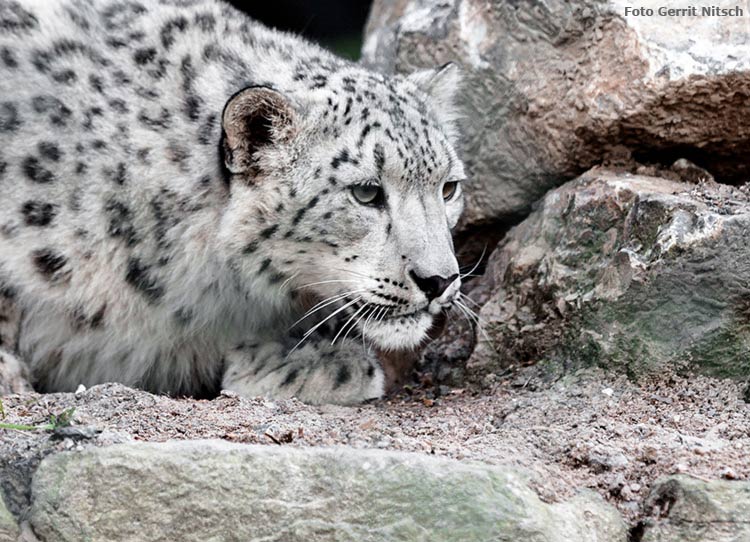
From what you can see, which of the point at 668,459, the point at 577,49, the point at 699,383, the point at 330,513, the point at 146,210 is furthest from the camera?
the point at 577,49

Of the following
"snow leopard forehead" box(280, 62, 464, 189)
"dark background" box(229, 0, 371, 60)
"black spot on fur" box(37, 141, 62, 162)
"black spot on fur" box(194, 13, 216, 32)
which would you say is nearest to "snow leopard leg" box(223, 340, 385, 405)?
"snow leopard forehead" box(280, 62, 464, 189)

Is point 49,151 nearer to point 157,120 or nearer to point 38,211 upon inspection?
point 38,211

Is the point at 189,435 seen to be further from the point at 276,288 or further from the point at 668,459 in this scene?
the point at 668,459

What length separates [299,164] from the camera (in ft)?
13.0

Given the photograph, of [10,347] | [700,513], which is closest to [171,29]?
[10,347]

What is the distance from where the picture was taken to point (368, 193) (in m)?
3.96

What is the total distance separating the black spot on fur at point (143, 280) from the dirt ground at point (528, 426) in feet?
1.79

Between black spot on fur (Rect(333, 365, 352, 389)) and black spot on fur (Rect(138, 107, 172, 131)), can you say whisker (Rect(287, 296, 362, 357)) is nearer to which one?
black spot on fur (Rect(333, 365, 352, 389))

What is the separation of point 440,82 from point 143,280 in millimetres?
1473

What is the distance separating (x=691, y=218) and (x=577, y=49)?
1.12m

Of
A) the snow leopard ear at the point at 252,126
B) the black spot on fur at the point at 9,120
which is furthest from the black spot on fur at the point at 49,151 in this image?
the snow leopard ear at the point at 252,126

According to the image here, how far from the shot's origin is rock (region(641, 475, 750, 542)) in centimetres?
291

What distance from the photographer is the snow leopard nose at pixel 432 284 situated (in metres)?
3.82

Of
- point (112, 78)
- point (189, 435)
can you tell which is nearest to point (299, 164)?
point (112, 78)
